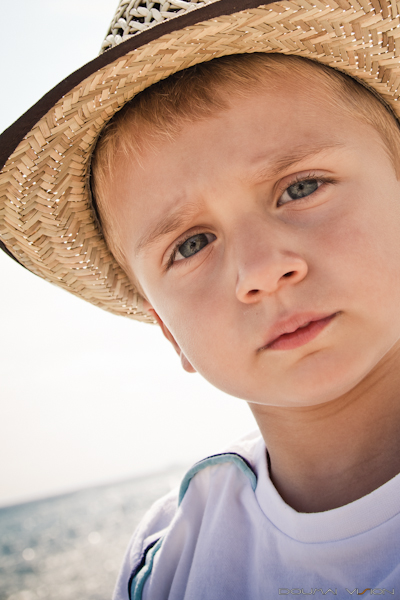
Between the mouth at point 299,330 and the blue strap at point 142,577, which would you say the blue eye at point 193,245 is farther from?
the blue strap at point 142,577

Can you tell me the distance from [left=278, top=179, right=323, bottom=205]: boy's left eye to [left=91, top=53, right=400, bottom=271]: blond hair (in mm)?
256

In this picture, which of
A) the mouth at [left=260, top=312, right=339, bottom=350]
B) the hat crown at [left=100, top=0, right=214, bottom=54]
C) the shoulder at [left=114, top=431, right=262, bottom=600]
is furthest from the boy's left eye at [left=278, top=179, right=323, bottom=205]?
the shoulder at [left=114, top=431, right=262, bottom=600]

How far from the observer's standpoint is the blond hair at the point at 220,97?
4.32ft

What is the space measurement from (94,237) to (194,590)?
1.34 m

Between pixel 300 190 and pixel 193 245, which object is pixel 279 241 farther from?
pixel 193 245

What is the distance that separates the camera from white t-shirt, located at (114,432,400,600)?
1128mm

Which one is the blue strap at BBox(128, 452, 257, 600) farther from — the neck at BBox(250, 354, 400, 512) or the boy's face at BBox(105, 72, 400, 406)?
the boy's face at BBox(105, 72, 400, 406)

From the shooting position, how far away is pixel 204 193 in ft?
4.10

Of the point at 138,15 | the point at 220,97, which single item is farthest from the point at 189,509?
the point at 138,15

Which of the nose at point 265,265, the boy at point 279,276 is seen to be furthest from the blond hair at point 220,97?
the nose at point 265,265

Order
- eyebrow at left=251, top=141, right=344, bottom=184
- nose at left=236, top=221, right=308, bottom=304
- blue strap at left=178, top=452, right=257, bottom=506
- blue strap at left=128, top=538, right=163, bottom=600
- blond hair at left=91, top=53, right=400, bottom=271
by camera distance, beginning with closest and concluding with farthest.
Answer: nose at left=236, top=221, right=308, bottom=304 → eyebrow at left=251, top=141, right=344, bottom=184 → blond hair at left=91, top=53, right=400, bottom=271 → blue strap at left=128, top=538, right=163, bottom=600 → blue strap at left=178, top=452, right=257, bottom=506

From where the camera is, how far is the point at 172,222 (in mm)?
1354

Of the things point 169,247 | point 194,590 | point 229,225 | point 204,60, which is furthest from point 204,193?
point 194,590

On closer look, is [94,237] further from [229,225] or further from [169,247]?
[229,225]
